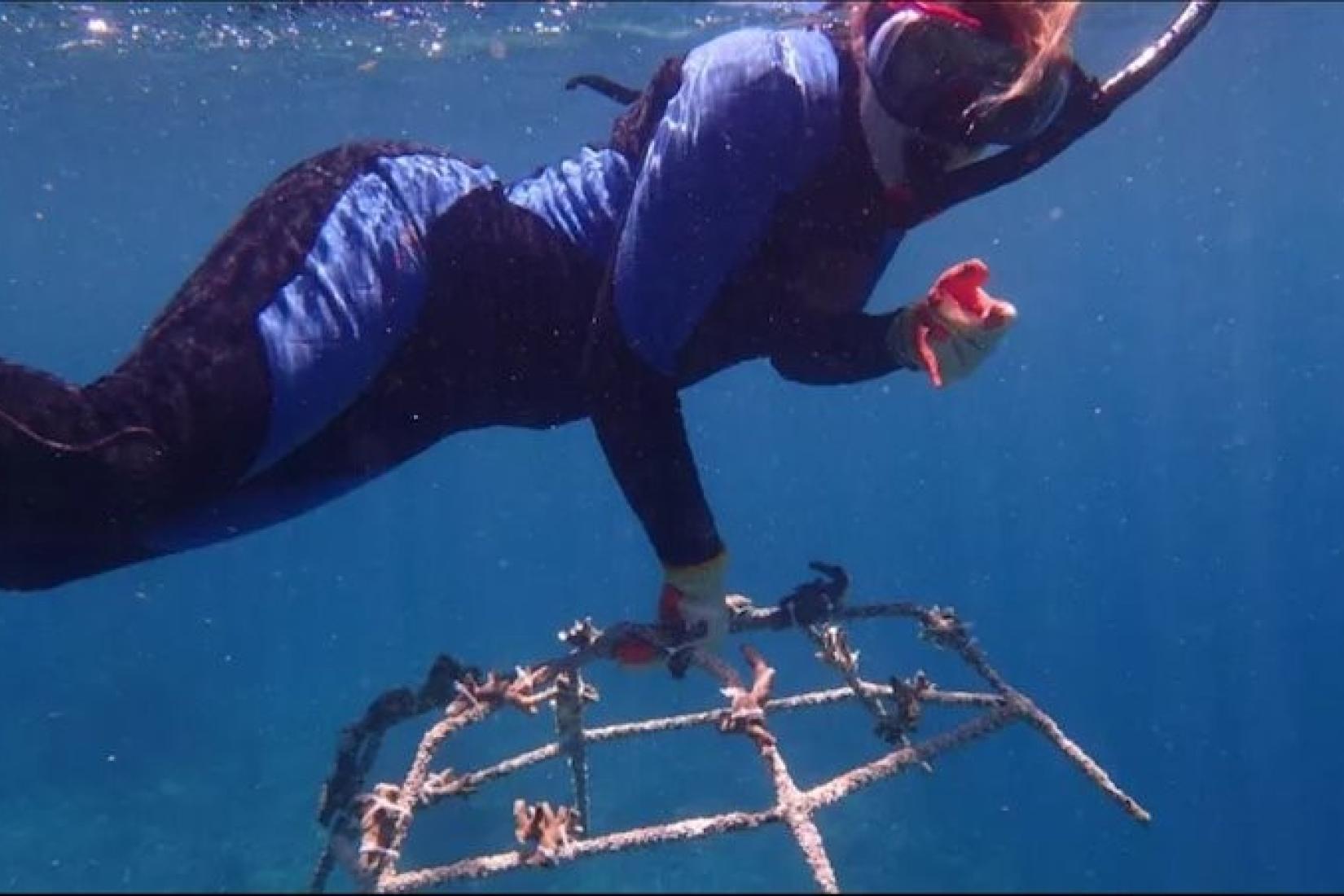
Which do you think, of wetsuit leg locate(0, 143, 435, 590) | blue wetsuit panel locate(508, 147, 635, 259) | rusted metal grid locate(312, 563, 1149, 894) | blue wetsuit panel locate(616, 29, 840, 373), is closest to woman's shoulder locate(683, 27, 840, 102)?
blue wetsuit panel locate(616, 29, 840, 373)

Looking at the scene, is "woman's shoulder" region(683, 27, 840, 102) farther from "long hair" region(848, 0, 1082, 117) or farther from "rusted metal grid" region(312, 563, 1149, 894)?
"rusted metal grid" region(312, 563, 1149, 894)

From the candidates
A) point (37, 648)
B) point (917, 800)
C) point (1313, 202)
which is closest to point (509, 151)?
point (37, 648)

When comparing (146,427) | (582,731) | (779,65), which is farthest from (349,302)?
(582,731)

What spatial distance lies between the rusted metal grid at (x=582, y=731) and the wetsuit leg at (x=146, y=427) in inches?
35.6

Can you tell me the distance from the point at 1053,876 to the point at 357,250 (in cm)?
1787

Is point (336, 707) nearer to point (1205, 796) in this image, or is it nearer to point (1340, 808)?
point (1205, 796)

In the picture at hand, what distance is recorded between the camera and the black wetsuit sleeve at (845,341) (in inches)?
127

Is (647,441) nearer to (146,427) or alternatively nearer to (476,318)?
(476,318)

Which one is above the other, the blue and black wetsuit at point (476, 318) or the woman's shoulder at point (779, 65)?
the woman's shoulder at point (779, 65)

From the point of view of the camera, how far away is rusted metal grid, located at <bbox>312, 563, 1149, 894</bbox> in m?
2.77

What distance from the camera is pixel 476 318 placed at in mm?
3258

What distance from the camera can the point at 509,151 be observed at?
33.1 metres

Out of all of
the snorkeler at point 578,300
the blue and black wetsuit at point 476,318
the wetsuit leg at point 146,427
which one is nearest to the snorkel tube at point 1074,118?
the snorkeler at point 578,300

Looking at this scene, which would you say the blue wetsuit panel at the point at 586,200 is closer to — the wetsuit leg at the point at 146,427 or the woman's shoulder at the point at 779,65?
the woman's shoulder at the point at 779,65
